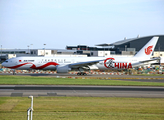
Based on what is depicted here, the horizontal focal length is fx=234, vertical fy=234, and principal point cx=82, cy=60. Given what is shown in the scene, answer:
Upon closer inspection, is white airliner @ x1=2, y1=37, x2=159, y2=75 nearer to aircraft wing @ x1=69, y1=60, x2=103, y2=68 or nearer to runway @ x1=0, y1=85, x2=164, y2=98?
aircraft wing @ x1=69, y1=60, x2=103, y2=68

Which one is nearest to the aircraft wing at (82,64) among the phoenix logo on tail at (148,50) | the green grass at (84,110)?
the phoenix logo on tail at (148,50)

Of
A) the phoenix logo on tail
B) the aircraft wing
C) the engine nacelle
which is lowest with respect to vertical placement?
the engine nacelle

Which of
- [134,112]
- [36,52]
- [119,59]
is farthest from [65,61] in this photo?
[36,52]

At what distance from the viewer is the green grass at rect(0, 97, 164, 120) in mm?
13716

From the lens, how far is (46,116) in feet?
44.7

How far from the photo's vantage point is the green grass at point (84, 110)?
13.7m

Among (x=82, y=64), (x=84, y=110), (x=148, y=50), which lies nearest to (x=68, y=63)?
(x=82, y=64)

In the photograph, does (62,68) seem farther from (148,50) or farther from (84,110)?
(84,110)

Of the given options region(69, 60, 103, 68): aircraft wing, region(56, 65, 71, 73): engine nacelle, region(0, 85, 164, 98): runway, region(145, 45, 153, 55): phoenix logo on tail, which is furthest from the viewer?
region(145, 45, 153, 55): phoenix logo on tail

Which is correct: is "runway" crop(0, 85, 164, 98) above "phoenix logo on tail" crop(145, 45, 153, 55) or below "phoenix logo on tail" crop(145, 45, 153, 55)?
below

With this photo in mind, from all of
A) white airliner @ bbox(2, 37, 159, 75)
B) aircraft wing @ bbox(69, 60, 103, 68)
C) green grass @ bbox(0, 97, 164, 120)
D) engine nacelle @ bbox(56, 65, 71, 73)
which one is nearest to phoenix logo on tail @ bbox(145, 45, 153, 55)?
white airliner @ bbox(2, 37, 159, 75)

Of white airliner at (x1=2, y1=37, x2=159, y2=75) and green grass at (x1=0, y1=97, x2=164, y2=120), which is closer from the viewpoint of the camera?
green grass at (x1=0, y1=97, x2=164, y2=120)

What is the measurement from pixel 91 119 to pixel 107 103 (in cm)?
539

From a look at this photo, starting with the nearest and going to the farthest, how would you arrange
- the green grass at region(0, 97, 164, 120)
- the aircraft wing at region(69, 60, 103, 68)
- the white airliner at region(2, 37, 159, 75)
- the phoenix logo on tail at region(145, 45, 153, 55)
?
the green grass at region(0, 97, 164, 120) → the aircraft wing at region(69, 60, 103, 68) → the white airliner at region(2, 37, 159, 75) → the phoenix logo on tail at region(145, 45, 153, 55)
